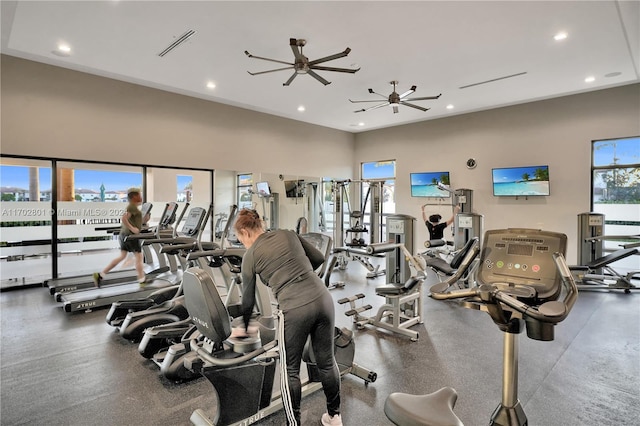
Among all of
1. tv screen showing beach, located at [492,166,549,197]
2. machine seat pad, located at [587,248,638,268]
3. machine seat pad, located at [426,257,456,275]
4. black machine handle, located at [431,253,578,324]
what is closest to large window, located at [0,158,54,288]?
machine seat pad, located at [426,257,456,275]

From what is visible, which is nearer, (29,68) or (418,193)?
(29,68)

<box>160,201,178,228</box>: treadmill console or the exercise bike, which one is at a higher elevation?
<box>160,201,178,228</box>: treadmill console

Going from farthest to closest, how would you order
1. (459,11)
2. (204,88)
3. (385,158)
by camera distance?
(385,158)
(204,88)
(459,11)

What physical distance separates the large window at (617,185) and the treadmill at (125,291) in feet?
24.7

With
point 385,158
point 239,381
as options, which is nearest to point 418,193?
point 385,158

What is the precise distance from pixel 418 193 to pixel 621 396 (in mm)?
7042

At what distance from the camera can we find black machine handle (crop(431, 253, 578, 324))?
49.8 inches

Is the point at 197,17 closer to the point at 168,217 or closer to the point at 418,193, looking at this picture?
the point at 168,217

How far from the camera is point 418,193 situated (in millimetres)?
9398

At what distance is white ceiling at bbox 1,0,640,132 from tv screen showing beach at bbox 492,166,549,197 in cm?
162

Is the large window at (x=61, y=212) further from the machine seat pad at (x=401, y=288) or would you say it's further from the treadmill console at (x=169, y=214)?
the machine seat pad at (x=401, y=288)

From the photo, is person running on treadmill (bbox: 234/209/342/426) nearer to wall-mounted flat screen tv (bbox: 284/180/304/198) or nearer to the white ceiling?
the white ceiling

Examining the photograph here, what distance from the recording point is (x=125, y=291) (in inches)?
203

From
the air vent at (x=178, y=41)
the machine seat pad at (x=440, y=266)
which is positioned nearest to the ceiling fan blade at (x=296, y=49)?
the air vent at (x=178, y=41)
